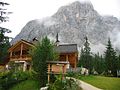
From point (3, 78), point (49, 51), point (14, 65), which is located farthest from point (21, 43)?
point (49, 51)

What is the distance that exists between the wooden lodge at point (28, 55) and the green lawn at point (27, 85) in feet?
46.4

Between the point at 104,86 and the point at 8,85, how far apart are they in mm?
15842

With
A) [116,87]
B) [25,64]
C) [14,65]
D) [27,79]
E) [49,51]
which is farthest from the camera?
[25,64]

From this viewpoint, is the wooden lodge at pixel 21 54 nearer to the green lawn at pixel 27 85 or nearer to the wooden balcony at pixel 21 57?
the wooden balcony at pixel 21 57

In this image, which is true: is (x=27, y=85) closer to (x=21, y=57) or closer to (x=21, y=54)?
(x=21, y=57)

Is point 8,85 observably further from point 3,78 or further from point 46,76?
point 46,76

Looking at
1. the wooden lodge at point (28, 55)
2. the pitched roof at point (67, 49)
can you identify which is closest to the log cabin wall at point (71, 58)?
the wooden lodge at point (28, 55)

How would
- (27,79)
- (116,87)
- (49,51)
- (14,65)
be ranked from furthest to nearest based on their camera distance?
(14,65), (27,79), (49,51), (116,87)

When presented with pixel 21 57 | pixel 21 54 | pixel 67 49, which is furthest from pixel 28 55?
pixel 67 49

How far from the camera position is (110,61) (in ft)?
234

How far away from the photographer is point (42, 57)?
41438 millimetres

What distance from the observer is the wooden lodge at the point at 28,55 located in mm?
60594

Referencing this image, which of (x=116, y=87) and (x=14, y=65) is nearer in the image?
(x=116, y=87)

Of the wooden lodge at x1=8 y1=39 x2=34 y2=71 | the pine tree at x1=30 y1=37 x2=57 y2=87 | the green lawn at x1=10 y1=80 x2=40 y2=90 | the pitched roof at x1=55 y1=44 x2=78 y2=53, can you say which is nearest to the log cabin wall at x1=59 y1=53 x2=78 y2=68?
the pitched roof at x1=55 y1=44 x2=78 y2=53
